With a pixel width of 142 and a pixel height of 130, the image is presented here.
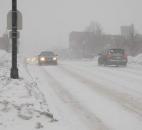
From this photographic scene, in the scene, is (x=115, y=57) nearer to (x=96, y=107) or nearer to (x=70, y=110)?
(x=96, y=107)

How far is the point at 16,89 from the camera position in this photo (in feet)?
36.1

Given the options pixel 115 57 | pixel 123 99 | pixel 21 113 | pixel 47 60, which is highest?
pixel 21 113

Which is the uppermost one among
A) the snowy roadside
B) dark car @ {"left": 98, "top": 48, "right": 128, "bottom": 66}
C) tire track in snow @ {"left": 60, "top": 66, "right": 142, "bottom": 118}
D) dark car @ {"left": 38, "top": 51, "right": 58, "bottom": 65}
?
the snowy roadside

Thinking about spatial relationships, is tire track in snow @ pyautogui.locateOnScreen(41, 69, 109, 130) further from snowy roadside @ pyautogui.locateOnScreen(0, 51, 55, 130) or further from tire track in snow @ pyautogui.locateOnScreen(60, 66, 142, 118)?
tire track in snow @ pyautogui.locateOnScreen(60, 66, 142, 118)

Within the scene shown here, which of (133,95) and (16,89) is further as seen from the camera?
(133,95)

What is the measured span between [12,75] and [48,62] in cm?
2345

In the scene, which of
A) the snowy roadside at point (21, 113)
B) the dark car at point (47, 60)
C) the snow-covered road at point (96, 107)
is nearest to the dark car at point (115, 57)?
the dark car at point (47, 60)

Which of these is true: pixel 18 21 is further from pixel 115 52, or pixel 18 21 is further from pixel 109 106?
pixel 115 52

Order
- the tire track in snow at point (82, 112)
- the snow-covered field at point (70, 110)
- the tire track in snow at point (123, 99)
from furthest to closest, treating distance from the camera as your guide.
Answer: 1. the tire track in snow at point (123, 99)
2. the tire track in snow at point (82, 112)
3. the snow-covered field at point (70, 110)

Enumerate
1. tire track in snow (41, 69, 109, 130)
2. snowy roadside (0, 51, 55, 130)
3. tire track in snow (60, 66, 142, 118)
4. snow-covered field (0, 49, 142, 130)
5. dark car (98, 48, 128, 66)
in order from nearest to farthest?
1. snowy roadside (0, 51, 55, 130)
2. snow-covered field (0, 49, 142, 130)
3. tire track in snow (41, 69, 109, 130)
4. tire track in snow (60, 66, 142, 118)
5. dark car (98, 48, 128, 66)

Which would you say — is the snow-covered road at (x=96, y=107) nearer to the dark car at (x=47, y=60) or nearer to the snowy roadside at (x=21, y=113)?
the snowy roadside at (x=21, y=113)

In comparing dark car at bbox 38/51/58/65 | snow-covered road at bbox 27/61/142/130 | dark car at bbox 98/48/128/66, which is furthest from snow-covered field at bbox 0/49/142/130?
dark car at bbox 38/51/58/65

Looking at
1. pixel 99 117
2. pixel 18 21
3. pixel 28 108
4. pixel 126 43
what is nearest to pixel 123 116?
pixel 99 117

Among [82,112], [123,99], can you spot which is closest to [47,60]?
[123,99]
